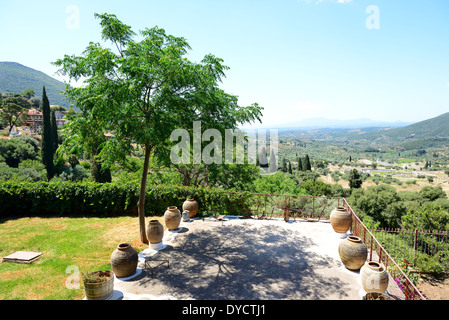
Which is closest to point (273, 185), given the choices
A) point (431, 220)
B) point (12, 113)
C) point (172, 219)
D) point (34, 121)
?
point (431, 220)

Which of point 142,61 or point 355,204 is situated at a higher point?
point 142,61

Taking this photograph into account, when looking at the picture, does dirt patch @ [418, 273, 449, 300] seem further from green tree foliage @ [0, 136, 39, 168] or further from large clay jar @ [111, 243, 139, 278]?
green tree foliage @ [0, 136, 39, 168]

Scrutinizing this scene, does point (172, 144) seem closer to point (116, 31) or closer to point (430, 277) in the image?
point (116, 31)

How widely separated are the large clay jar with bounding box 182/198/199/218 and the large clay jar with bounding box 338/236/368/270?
25.6 ft

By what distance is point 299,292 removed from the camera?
6.70m

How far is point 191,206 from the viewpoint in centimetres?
1323

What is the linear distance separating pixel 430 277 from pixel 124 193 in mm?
19617

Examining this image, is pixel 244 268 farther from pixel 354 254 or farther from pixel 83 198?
pixel 83 198

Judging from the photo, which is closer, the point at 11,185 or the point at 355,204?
the point at 11,185

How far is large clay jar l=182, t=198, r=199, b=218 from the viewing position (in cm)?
1322

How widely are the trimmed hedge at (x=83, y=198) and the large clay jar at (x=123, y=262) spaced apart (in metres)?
7.09

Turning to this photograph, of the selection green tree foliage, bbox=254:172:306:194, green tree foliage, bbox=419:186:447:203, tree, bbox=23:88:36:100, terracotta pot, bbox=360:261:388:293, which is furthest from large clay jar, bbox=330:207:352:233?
tree, bbox=23:88:36:100

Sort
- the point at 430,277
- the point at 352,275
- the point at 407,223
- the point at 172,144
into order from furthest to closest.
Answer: the point at 407,223
the point at 430,277
the point at 172,144
the point at 352,275
